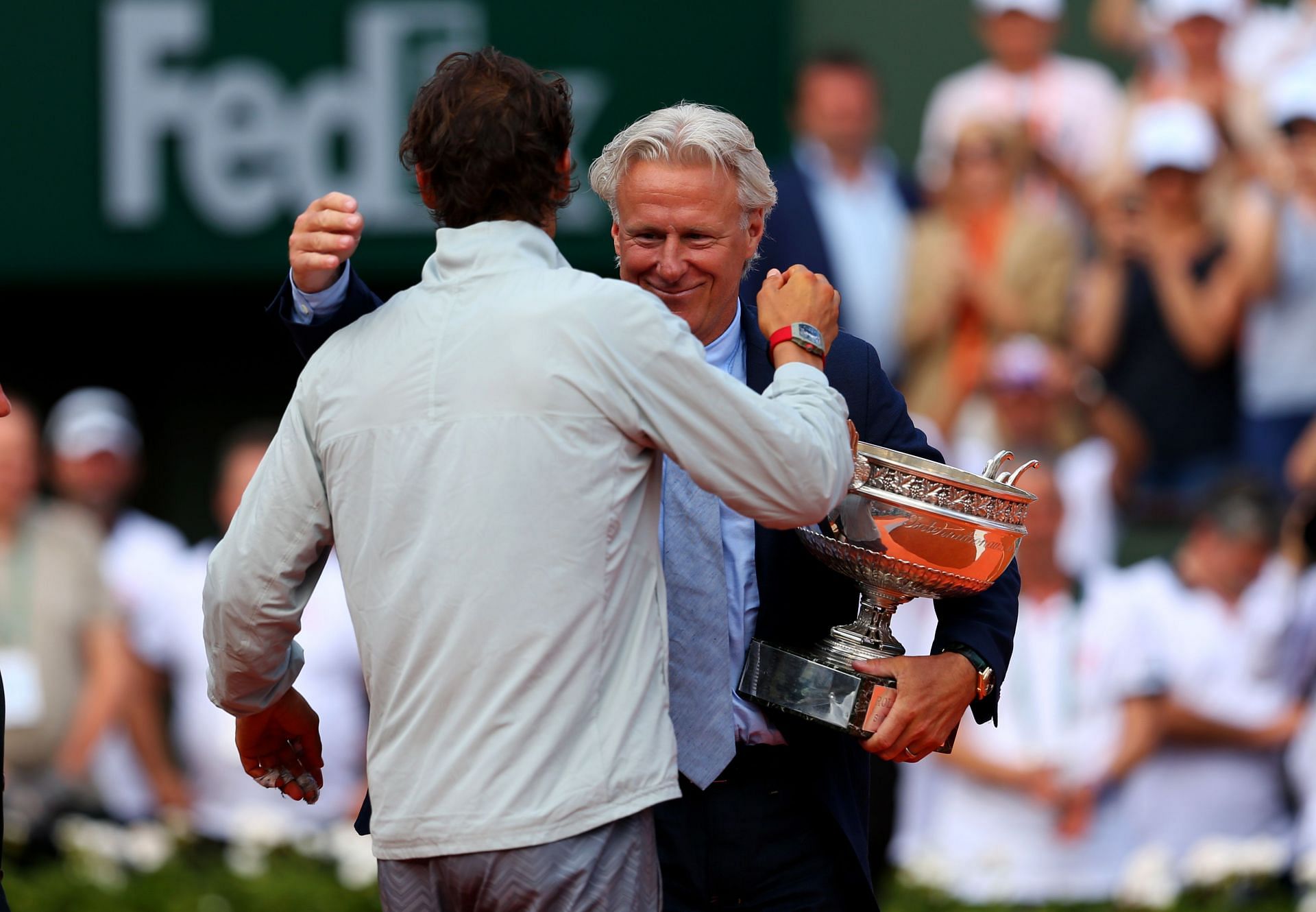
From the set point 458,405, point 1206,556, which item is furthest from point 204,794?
point 458,405

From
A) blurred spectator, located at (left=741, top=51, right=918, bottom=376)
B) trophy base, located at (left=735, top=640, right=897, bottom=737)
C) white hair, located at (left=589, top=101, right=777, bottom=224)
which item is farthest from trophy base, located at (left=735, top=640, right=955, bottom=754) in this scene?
blurred spectator, located at (left=741, top=51, right=918, bottom=376)

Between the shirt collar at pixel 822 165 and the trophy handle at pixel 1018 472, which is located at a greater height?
→ the trophy handle at pixel 1018 472

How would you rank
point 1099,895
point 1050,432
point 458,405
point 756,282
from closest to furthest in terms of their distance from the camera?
point 458,405
point 756,282
point 1099,895
point 1050,432

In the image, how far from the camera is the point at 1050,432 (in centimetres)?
658

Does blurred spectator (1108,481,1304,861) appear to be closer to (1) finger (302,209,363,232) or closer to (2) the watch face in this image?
(2) the watch face

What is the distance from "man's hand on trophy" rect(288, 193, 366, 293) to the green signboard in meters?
5.24

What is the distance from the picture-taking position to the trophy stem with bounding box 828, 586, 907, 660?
2.71 meters

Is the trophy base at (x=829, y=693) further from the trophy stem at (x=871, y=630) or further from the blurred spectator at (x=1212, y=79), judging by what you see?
the blurred spectator at (x=1212, y=79)

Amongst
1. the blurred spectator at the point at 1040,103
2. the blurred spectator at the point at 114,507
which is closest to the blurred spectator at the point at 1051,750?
the blurred spectator at the point at 1040,103

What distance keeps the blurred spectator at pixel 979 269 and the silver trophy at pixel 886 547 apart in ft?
13.9

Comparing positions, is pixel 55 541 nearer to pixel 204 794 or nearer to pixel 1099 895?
pixel 204 794

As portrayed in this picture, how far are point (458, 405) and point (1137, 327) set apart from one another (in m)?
4.91

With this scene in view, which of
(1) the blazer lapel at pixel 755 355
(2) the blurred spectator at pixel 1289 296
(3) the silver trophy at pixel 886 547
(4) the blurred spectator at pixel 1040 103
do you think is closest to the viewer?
(3) the silver trophy at pixel 886 547

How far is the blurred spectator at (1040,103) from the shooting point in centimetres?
700
